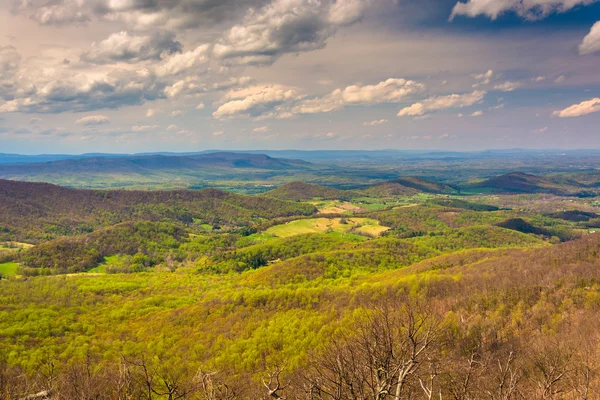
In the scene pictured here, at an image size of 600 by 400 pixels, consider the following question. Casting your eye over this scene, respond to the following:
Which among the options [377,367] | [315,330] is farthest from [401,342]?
[315,330]

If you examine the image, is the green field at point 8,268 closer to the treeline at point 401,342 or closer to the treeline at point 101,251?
the treeline at point 101,251

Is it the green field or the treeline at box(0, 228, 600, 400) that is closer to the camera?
the treeline at box(0, 228, 600, 400)

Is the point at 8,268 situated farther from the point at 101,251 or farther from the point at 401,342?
the point at 401,342

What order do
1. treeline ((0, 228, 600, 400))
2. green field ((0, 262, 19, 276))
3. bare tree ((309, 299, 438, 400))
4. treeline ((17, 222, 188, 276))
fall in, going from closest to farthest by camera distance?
bare tree ((309, 299, 438, 400)) → treeline ((0, 228, 600, 400)) → green field ((0, 262, 19, 276)) → treeline ((17, 222, 188, 276))

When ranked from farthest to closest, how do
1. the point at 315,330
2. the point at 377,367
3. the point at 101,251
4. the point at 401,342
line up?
the point at 101,251 < the point at 315,330 < the point at 401,342 < the point at 377,367

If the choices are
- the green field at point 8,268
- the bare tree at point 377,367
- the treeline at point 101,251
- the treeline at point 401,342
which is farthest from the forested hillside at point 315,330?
the treeline at point 101,251

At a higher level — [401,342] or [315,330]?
[401,342]

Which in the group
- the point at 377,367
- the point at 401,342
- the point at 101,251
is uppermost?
the point at 377,367

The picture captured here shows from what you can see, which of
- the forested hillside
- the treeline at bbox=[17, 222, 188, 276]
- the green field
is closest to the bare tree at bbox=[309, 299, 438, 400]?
the forested hillside

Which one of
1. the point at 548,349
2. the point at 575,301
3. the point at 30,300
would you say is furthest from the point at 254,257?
the point at 548,349

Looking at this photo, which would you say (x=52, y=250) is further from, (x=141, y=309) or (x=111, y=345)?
(x=111, y=345)

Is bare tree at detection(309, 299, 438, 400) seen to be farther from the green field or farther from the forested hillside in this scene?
the green field
